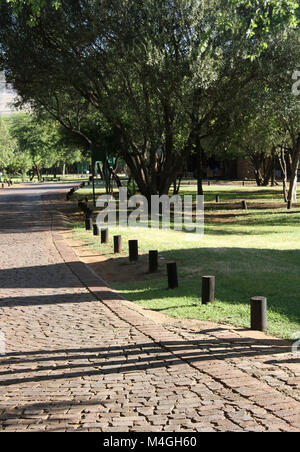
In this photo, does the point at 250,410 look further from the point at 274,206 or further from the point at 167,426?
the point at 274,206

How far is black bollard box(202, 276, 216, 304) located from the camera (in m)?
7.15

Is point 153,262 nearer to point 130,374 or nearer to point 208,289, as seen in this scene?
point 208,289

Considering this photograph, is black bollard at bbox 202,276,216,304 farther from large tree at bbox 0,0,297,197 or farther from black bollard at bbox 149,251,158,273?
large tree at bbox 0,0,297,197

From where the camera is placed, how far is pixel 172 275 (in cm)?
830

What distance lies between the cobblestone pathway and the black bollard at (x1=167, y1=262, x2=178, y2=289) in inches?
41.7

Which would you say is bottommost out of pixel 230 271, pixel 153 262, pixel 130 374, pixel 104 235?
pixel 130 374

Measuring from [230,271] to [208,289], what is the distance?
7.44 feet

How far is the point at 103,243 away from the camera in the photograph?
45.5 ft

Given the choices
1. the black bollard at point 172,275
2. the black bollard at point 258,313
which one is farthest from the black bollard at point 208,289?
the black bollard at point 258,313

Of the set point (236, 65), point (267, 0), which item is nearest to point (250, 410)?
point (267, 0)

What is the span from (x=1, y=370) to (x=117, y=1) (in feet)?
52.3

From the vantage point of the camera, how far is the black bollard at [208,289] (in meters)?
7.15

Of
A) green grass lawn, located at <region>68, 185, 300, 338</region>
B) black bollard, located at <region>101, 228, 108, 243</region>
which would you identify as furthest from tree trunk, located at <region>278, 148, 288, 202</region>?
black bollard, located at <region>101, 228, 108, 243</region>

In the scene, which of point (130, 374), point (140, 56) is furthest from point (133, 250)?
point (140, 56)
